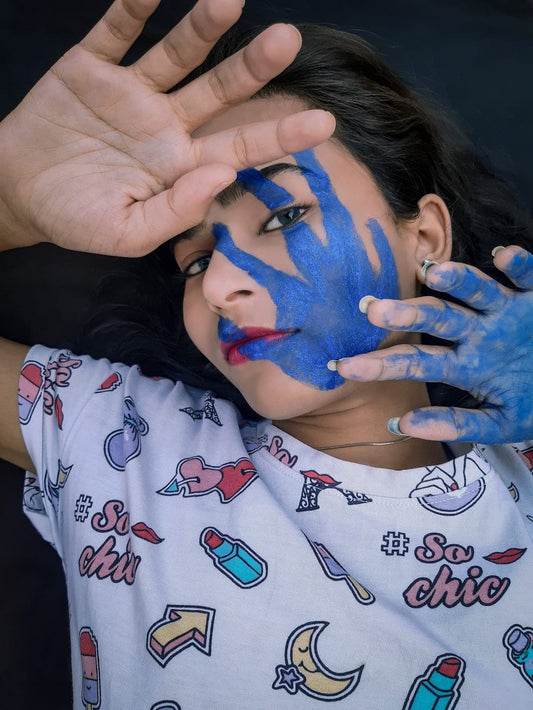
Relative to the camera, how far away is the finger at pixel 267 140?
0.89 metres

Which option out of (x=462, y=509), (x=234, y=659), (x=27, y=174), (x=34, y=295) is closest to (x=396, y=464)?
(x=462, y=509)

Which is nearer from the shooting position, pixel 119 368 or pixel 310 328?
pixel 310 328

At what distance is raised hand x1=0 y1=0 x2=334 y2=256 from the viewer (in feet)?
3.05

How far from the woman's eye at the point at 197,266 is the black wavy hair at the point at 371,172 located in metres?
0.24

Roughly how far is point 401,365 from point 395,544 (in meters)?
0.31

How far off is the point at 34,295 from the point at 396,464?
95 cm

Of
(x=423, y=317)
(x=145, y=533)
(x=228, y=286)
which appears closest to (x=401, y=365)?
(x=423, y=317)

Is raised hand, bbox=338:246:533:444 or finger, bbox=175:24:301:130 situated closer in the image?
finger, bbox=175:24:301:130

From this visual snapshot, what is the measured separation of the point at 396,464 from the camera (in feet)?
4.10

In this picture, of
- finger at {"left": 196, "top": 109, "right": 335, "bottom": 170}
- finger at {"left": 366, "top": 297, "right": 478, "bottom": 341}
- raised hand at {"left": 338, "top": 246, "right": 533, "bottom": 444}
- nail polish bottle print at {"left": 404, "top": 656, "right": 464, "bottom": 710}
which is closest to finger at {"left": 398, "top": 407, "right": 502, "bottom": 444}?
raised hand at {"left": 338, "top": 246, "right": 533, "bottom": 444}

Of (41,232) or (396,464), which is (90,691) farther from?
(41,232)

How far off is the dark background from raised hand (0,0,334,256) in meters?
0.47

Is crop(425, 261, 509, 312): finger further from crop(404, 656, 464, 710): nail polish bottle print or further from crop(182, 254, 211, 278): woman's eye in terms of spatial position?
crop(404, 656, 464, 710): nail polish bottle print

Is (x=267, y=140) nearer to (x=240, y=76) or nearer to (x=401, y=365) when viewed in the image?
(x=240, y=76)
